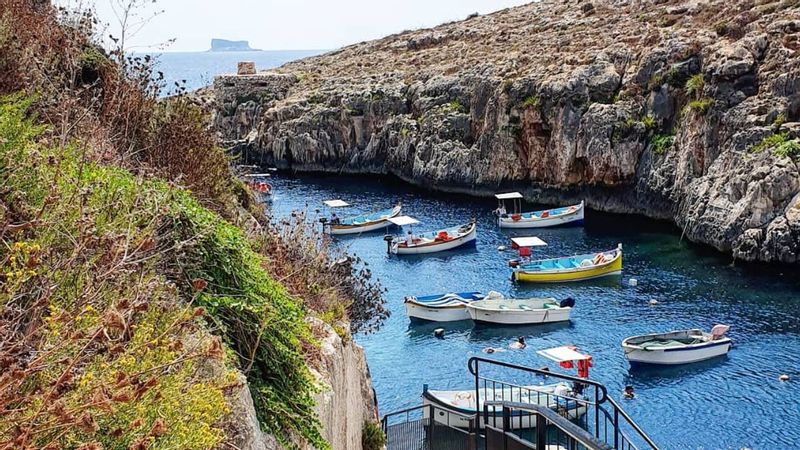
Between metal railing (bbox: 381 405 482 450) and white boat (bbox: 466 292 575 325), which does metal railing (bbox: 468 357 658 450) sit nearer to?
metal railing (bbox: 381 405 482 450)

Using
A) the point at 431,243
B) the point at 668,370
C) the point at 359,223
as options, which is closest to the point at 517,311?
the point at 668,370

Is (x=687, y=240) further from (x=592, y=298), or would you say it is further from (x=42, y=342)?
(x=42, y=342)

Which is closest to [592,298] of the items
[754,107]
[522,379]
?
[522,379]

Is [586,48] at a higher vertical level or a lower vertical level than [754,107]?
higher

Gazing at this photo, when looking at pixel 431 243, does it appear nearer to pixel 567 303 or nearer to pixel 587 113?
pixel 567 303

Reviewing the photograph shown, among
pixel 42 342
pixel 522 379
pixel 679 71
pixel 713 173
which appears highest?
pixel 679 71

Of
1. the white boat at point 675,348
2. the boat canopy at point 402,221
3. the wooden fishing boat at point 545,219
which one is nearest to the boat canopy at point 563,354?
the white boat at point 675,348

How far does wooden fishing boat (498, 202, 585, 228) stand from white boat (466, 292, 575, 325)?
52.2ft

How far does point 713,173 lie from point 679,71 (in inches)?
367

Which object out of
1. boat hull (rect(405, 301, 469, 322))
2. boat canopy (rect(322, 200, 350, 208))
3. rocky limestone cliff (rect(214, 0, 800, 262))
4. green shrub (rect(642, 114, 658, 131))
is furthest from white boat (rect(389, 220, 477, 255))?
green shrub (rect(642, 114, 658, 131))

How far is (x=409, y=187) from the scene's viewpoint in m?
68.1

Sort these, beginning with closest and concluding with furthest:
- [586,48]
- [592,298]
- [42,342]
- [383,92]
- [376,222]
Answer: [42,342] < [592,298] < [376,222] < [586,48] < [383,92]

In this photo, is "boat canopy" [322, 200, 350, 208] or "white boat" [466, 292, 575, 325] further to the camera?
"boat canopy" [322, 200, 350, 208]

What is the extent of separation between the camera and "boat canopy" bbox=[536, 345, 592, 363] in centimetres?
2802
